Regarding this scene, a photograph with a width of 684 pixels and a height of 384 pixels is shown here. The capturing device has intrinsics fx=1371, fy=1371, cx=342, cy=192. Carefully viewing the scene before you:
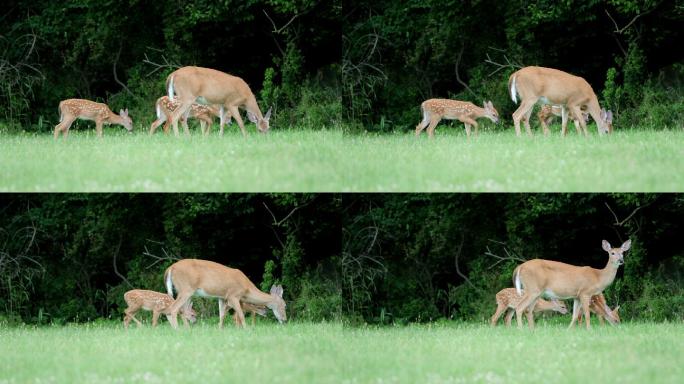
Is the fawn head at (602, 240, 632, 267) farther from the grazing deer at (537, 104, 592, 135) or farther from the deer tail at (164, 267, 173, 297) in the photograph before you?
the deer tail at (164, 267, 173, 297)

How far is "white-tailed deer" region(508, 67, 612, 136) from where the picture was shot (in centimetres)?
1438

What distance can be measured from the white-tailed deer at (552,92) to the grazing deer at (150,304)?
3.96m

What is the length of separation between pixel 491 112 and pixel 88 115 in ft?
14.9

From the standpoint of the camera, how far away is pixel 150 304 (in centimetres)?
1502

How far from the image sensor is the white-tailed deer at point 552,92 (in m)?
14.4

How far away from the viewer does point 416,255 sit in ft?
56.1

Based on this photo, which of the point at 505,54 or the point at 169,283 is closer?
the point at 169,283

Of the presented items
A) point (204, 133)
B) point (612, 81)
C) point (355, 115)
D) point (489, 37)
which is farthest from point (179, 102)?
point (612, 81)

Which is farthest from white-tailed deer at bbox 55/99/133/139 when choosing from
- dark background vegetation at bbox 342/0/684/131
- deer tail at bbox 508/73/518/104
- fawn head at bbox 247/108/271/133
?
deer tail at bbox 508/73/518/104

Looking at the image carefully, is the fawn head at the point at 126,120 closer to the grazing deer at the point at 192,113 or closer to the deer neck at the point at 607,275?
the grazing deer at the point at 192,113

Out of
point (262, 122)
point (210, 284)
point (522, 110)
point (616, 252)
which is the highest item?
point (522, 110)

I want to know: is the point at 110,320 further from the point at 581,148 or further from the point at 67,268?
the point at 581,148

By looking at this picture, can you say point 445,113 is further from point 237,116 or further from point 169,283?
point 169,283

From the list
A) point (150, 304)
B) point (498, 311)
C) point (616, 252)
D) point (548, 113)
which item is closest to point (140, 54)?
A: point (150, 304)
